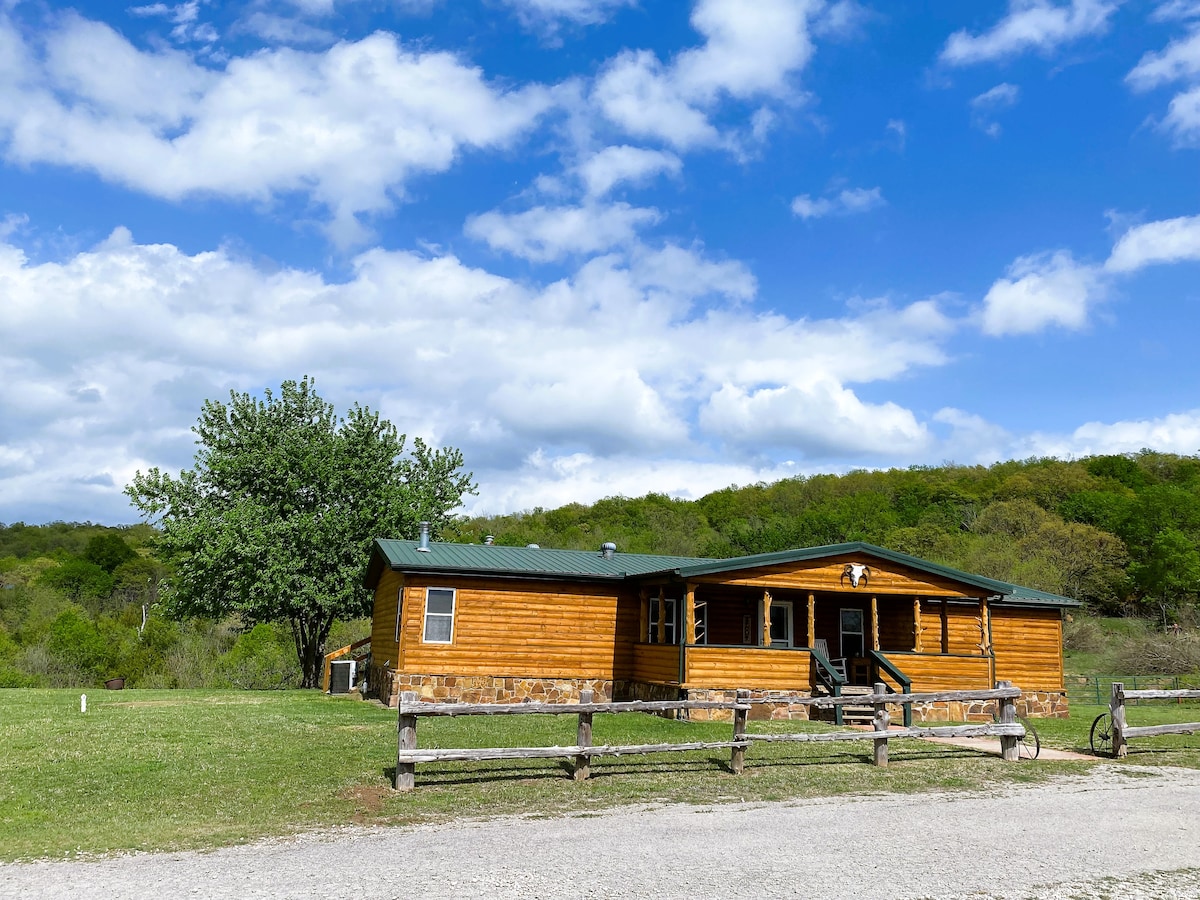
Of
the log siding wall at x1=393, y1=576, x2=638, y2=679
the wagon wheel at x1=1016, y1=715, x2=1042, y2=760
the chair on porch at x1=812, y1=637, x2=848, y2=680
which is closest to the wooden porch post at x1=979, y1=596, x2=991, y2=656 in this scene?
the chair on porch at x1=812, y1=637, x2=848, y2=680

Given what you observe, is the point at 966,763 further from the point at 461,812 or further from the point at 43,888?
the point at 43,888

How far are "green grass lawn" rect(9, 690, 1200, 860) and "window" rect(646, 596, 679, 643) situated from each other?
3.73 m

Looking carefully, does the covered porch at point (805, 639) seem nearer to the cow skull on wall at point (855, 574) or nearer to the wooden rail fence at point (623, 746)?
the cow skull on wall at point (855, 574)

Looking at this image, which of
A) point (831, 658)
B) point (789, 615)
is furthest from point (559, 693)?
point (831, 658)

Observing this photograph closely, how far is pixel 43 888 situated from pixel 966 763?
1147cm

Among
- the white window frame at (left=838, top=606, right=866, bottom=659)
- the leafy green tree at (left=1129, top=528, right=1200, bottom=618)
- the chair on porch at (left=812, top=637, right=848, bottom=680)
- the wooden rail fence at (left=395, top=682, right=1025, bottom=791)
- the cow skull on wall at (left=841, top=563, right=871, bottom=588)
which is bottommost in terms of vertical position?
the wooden rail fence at (left=395, top=682, right=1025, bottom=791)

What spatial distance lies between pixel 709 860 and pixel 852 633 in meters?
16.8

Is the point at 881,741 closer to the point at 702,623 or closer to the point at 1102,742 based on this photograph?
the point at 1102,742

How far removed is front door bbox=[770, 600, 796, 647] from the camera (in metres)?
22.2

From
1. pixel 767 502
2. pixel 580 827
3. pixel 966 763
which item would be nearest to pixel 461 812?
pixel 580 827

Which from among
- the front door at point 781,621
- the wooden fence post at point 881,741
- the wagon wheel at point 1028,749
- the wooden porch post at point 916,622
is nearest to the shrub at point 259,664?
the front door at point 781,621

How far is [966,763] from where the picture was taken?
13.1 meters

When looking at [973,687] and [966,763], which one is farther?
[973,687]

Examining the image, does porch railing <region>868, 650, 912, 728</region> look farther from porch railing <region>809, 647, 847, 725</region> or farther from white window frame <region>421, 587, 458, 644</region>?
white window frame <region>421, 587, 458, 644</region>
